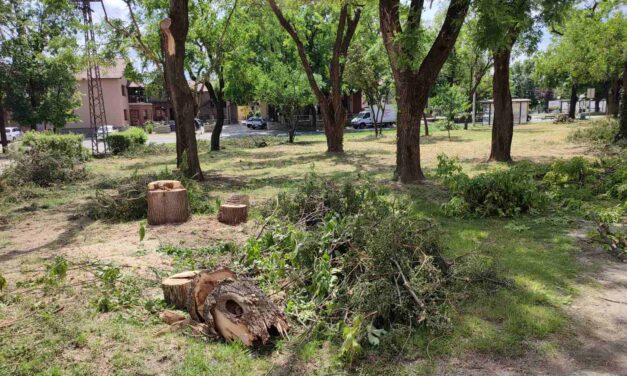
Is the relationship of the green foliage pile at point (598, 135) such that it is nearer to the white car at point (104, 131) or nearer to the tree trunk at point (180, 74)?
the tree trunk at point (180, 74)

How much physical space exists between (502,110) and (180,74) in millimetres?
8720

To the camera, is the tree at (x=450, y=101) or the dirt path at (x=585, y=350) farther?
the tree at (x=450, y=101)

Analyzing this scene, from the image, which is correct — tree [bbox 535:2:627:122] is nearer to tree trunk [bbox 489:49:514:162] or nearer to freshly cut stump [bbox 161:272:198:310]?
tree trunk [bbox 489:49:514:162]

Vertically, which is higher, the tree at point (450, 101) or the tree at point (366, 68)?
the tree at point (366, 68)

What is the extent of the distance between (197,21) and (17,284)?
1673cm

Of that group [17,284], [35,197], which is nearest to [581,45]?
[35,197]

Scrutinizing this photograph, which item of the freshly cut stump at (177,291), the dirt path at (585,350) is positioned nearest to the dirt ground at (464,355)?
the dirt path at (585,350)

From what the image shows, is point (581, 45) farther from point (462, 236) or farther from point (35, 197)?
point (35, 197)

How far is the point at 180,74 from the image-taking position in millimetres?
11672

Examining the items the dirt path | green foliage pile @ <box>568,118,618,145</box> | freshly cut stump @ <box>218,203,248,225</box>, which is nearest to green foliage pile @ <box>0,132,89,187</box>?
freshly cut stump @ <box>218,203,248,225</box>

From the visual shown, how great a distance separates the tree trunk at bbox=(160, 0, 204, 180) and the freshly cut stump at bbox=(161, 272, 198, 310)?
6788 millimetres

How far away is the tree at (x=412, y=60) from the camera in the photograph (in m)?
9.19

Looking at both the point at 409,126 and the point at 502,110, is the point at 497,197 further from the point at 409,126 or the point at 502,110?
the point at 502,110

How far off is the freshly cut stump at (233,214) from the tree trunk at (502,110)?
8.62 meters
